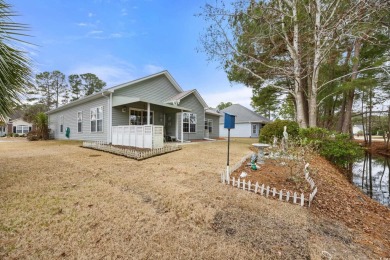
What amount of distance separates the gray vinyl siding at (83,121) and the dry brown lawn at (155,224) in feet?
26.6

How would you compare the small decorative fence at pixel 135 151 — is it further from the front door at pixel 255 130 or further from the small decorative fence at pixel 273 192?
the front door at pixel 255 130

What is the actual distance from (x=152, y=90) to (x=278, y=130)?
385 inches

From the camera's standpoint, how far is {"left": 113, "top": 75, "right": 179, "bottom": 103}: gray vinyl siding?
12761mm

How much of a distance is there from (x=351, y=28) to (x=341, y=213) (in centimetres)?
1024

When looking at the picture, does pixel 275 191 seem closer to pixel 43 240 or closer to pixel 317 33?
pixel 43 240

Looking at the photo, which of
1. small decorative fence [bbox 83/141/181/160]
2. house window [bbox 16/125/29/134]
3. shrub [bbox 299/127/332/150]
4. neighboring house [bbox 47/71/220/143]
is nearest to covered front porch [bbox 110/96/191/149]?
neighboring house [bbox 47/71/220/143]

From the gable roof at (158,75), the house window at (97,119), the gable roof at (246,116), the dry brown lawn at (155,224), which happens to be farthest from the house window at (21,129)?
the dry brown lawn at (155,224)

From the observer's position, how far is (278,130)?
10812mm

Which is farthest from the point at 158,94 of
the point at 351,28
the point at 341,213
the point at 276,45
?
the point at 341,213

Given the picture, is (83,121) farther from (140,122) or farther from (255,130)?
(255,130)

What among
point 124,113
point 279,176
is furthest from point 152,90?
point 279,176

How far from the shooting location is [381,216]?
389cm

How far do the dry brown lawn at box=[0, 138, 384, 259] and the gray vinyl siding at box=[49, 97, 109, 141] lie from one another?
810 cm

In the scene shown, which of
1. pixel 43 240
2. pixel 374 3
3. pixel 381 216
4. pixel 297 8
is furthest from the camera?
pixel 297 8
